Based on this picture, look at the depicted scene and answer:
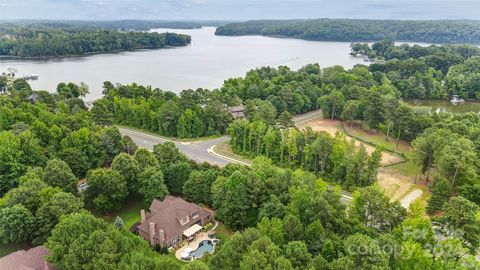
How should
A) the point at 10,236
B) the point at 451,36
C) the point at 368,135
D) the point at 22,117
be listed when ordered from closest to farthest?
the point at 10,236 < the point at 22,117 < the point at 368,135 < the point at 451,36

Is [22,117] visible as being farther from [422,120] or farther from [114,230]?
[422,120]

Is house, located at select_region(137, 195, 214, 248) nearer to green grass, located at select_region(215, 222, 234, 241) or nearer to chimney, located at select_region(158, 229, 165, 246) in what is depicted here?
chimney, located at select_region(158, 229, 165, 246)

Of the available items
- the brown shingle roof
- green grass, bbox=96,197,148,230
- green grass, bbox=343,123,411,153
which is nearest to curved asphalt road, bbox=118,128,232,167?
green grass, bbox=96,197,148,230

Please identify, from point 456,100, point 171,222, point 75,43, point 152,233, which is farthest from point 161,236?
point 75,43

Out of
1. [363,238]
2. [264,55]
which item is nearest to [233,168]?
[363,238]

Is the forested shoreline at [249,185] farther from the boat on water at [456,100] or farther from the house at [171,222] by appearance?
the boat on water at [456,100]

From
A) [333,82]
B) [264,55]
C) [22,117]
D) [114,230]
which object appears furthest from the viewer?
[264,55]

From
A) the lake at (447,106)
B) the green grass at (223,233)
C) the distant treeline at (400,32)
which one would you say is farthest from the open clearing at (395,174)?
the distant treeline at (400,32)
